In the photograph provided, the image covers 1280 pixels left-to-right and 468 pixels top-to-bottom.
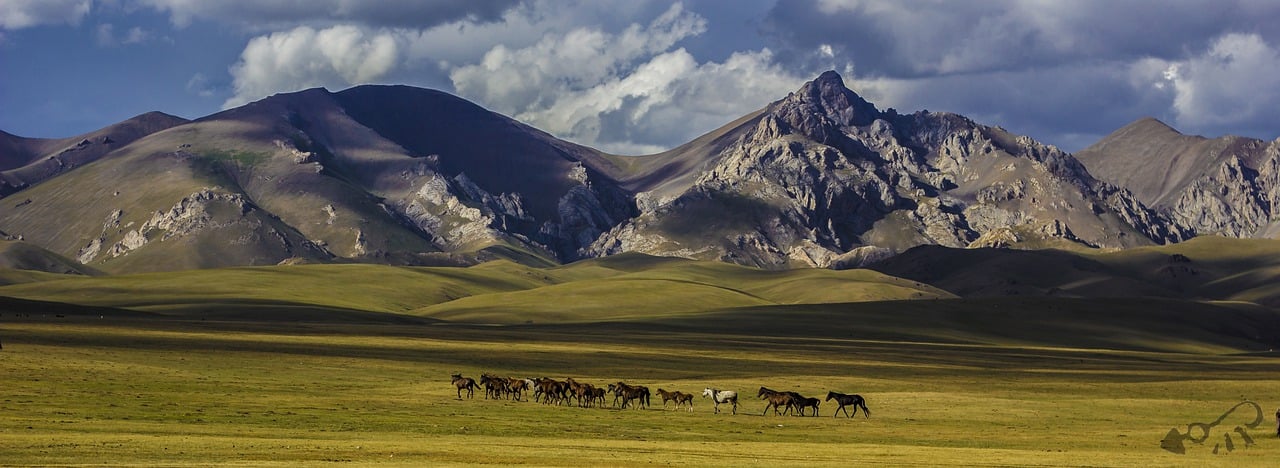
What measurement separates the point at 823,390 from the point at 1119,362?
7192cm

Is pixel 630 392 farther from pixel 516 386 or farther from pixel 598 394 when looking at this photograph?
pixel 516 386

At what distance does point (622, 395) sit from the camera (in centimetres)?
6738

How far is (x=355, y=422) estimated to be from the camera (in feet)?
171

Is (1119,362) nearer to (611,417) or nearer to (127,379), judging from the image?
(611,417)

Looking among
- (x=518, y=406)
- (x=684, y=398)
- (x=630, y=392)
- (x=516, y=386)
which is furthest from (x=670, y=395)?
(x=516, y=386)

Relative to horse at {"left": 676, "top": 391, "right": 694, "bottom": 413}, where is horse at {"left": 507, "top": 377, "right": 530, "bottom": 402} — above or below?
above

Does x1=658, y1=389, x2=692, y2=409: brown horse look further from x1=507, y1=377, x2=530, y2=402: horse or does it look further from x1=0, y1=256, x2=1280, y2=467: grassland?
x1=507, y1=377, x2=530, y2=402: horse

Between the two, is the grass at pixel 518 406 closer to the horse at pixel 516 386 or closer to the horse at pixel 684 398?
the horse at pixel 516 386

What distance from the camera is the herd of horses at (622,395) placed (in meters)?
64.8

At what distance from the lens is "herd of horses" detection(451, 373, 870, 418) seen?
64.8 metres

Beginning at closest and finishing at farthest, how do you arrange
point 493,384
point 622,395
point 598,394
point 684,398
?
1. point 598,394
2. point 684,398
3. point 622,395
4. point 493,384

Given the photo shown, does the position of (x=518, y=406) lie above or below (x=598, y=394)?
below

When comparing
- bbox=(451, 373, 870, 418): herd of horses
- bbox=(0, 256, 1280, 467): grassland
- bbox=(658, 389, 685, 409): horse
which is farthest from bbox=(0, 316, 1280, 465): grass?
bbox=(658, 389, 685, 409): horse

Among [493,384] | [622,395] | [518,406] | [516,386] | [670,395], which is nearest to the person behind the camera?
[518,406]
